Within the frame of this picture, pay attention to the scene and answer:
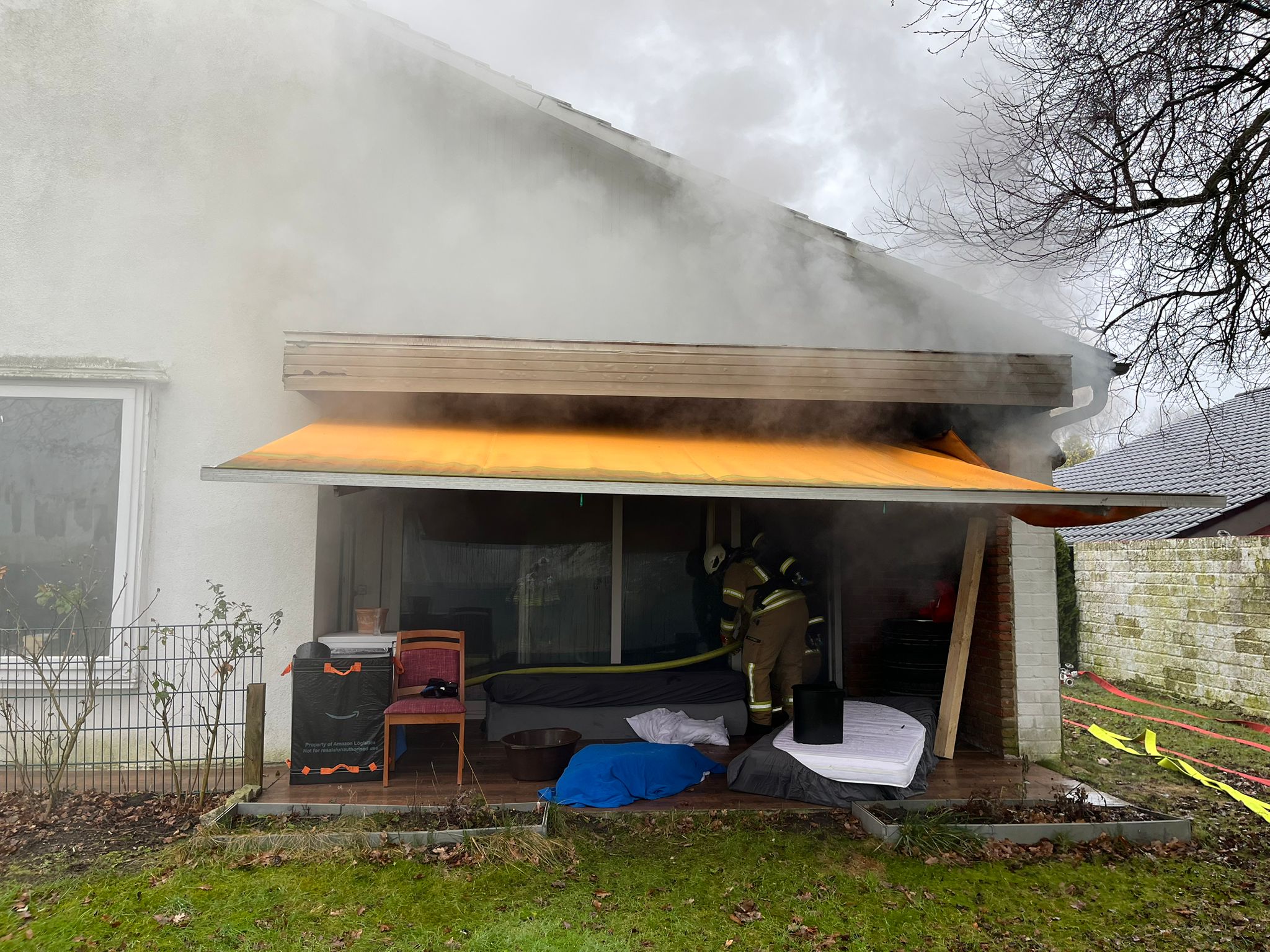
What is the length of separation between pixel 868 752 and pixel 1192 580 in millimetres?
7416

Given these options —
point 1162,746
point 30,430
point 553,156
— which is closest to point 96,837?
point 30,430

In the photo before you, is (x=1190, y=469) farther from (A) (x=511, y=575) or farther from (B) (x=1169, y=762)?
(A) (x=511, y=575)

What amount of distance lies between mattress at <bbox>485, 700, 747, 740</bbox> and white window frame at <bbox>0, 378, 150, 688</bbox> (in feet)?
8.94

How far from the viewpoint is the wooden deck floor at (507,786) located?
16.5ft

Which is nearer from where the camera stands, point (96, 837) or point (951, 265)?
point (96, 837)

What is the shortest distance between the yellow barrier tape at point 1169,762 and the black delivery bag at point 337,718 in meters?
5.75

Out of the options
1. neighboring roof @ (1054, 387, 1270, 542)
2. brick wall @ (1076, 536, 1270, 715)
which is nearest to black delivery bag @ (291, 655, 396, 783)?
neighboring roof @ (1054, 387, 1270, 542)

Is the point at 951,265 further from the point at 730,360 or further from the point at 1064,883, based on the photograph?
the point at 1064,883

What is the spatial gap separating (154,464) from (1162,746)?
8816mm

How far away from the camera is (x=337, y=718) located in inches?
209

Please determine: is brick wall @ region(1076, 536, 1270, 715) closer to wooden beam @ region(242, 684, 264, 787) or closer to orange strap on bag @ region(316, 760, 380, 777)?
orange strap on bag @ region(316, 760, 380, 777)

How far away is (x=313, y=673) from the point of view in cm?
530

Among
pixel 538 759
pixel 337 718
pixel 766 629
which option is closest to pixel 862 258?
pixel 766 629

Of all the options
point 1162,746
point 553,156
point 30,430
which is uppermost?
point 553,156
